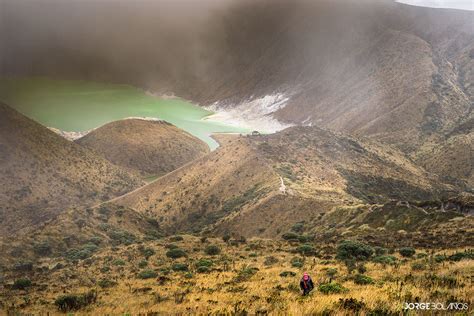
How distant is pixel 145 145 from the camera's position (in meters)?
148

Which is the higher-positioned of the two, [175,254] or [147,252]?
[147,252]

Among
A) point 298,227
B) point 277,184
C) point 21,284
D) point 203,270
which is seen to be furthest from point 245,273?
point 277,184

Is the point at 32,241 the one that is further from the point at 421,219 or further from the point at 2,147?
the point at 2,147

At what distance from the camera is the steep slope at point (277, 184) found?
189ft

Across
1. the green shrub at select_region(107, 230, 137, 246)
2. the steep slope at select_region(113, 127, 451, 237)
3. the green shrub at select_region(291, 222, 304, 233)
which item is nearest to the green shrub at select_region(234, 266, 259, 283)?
the green shrub at select_region(291, 222, 304, 233)

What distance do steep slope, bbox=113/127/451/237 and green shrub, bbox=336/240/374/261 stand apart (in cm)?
2477

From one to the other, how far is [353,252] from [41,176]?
77.5 m

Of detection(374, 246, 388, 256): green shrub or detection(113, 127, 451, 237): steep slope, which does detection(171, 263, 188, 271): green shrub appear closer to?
detection(374, 246, 388, 256): green shrub

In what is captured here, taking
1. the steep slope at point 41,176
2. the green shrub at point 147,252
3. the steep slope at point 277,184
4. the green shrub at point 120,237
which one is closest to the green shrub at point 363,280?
the green shrub at point 147,252

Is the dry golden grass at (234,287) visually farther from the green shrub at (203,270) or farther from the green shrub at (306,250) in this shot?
the green shrub at (306,250)

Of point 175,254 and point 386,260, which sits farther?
point 175,254

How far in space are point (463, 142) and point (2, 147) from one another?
336ft

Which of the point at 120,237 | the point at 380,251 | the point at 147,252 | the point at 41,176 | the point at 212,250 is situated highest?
the point at 41,176

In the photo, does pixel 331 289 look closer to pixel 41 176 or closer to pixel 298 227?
pixel 298 227
